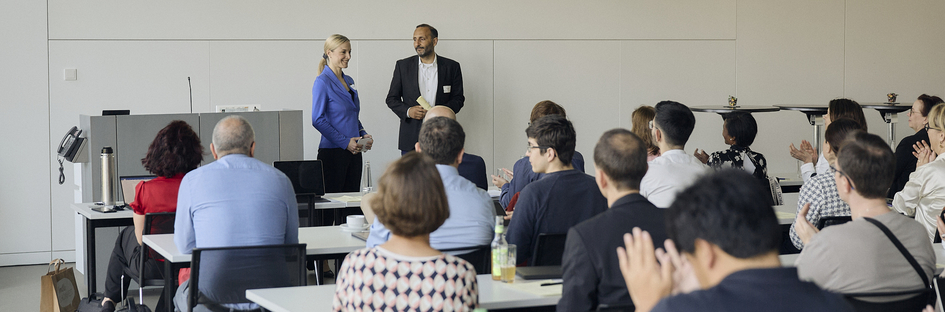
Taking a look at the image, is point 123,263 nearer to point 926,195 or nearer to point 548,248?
point 548,248

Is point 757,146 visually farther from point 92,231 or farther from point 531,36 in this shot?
point 92,231

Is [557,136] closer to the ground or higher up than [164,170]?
higher up

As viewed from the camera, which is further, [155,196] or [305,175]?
[305,175]

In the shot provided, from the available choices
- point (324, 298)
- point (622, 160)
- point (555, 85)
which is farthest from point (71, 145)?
point (622, 160)

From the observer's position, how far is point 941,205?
426 centimetres

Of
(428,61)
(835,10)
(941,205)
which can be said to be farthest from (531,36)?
(941,205)

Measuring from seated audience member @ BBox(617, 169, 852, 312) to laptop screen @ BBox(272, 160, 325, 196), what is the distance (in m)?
3.82

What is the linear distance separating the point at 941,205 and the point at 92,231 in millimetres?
4553

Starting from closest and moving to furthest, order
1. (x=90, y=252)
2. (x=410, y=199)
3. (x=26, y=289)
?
(x=410, y=199), (x=90, y=252), (x=26, y=289)

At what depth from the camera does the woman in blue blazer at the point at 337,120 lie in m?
6.27

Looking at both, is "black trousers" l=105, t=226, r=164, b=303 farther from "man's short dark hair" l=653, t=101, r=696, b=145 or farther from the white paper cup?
"man's short dark hair" l=653, t=101, r=696, b=145

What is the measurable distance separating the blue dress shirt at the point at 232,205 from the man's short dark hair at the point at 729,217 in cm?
213

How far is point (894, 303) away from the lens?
240 cm

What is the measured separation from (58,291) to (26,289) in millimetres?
1671
